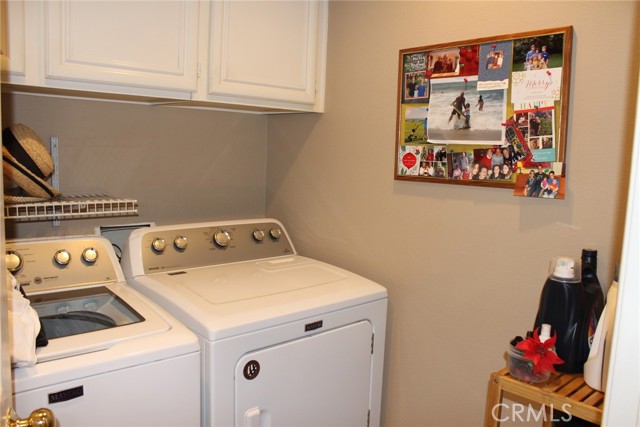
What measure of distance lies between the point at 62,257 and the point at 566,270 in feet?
5.15

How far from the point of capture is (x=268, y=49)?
76.7 inches

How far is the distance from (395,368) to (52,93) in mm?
1620

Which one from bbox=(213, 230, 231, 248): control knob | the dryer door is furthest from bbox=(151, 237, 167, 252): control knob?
the dryer door

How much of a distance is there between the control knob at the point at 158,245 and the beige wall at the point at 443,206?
66cm

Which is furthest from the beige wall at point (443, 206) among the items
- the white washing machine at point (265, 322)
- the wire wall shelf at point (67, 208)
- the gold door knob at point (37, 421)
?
the gold door knob at point (37, 421)

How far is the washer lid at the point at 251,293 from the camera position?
1.48m

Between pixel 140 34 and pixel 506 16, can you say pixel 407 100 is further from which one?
pixel 140 34

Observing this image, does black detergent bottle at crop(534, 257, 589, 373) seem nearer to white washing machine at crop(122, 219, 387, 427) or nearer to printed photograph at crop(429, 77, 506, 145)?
printed photograph at crop(429, 77, 506, 145)

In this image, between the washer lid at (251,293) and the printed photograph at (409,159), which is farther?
the printed photograph at (409,159)

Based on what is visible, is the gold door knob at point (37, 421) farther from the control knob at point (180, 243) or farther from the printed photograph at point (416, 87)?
the printed photograph at point (416, 87)

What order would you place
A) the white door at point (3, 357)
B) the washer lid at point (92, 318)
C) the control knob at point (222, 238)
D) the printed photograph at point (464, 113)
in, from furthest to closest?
the control knob at point (222, 238) → the printed photograph at point (464, 113) → the washer lid at point (92, 318) → the white door at point (3, 357)

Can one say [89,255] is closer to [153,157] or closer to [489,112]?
[153,157]

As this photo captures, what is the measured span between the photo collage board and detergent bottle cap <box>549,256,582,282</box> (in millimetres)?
203

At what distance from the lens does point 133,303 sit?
159cm
